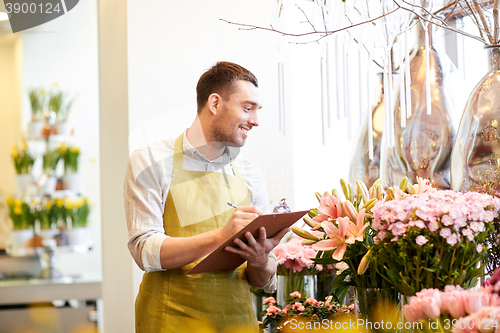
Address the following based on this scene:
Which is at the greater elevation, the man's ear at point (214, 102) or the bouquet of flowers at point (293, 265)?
the man's ear at point (214, 102)

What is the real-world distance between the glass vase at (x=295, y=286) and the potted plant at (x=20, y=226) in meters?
1.20

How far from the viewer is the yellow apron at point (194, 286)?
1.30m

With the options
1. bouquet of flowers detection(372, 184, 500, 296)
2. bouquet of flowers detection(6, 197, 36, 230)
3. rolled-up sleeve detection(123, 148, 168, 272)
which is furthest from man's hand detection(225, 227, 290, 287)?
bouquet of flowers detection(6, 197, 36, 230)

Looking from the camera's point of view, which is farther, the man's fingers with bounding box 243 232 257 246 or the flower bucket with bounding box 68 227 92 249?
the flower bucket with bounding box 68 227 92 249

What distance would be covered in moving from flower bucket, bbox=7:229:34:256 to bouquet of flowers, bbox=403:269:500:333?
1788mm

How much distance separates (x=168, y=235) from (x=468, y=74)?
168 centimetres

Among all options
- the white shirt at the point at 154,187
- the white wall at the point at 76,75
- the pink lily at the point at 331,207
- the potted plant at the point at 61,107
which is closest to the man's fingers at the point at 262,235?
the pink lily at the point at 331,207

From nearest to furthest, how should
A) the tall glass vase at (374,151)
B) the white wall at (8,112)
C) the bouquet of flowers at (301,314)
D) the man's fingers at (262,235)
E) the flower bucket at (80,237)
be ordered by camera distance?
the man's fingers at (262,235) → the bouquet of flowers at (301,314) → the tall glass vase at (374,151) → the white wall at (8,112) → the flower bucket at (80,237)

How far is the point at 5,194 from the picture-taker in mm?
1952

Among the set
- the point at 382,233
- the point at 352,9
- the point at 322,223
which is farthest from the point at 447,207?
the point at 352,9

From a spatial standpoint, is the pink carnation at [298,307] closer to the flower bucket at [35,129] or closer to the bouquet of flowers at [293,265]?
the bouquet of flowers at [293,265]

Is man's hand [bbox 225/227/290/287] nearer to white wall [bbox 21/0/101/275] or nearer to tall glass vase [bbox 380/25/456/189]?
tall glass vase [bbox 380/25/456/189]

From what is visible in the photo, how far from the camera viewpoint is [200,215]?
136 centimetres

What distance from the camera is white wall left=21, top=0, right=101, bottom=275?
6.96 feet
